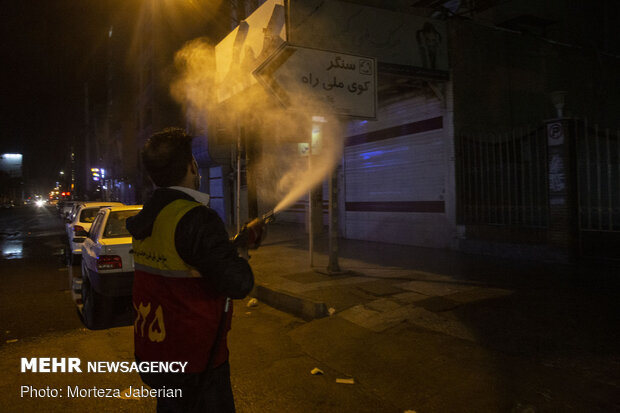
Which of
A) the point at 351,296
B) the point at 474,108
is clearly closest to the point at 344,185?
the point at 474,108

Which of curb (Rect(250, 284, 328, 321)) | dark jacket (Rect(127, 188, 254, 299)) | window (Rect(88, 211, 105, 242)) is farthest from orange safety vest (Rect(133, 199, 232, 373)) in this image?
window (Rect(88, 211, 105, 242))

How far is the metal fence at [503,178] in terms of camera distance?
8945 millimetres

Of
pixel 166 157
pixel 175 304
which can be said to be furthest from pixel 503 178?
pixel 175 304

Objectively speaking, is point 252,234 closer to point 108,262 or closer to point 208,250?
point 208,250

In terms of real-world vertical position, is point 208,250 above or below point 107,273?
above

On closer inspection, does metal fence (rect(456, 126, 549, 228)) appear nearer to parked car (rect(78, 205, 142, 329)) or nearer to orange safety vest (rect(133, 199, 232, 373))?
parked car (rect(78, 205, 142, 329))

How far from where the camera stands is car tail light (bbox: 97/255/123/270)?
220 inches

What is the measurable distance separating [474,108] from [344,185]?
16.9 feet

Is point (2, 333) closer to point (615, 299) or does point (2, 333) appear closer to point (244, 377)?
point (244, 377)

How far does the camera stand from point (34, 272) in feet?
32.0

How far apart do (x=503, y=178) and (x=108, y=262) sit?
326 inches

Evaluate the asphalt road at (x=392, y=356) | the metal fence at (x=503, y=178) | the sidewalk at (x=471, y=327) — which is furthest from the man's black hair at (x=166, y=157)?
the metal fence at (x=503, y=178)

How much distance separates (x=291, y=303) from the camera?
629 centimetres

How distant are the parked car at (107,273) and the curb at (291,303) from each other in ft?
6.82
